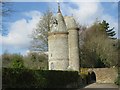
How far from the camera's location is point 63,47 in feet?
137

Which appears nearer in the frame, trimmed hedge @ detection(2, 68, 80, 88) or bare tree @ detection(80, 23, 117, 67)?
trimmed hedge @ detection(2, 68, 80, 88)

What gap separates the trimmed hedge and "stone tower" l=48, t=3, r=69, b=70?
17.9 m

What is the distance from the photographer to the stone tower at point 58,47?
41.3 m

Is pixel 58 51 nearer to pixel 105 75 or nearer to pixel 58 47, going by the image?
pixel 58 47

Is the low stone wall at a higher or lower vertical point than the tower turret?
lower

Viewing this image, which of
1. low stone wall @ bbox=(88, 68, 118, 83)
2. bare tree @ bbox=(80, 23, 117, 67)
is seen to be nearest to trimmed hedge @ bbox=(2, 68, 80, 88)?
low stone wall @ bbox=(88, 68, 118, 83)

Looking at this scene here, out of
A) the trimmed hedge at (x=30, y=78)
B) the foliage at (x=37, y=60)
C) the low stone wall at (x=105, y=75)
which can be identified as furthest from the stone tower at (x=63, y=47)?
the trimmed hedge at (x=30, y=78)

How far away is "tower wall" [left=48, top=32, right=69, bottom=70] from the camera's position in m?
41.3

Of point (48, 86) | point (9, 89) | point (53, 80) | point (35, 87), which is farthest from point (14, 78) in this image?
point (53, 80)

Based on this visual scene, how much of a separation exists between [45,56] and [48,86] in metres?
27.1

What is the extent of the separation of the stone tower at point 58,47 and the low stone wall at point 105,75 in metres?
5.15

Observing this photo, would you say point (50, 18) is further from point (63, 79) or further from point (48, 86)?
point (48, 86)

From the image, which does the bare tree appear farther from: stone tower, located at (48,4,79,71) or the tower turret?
stone tower, located at (48,4,79,71)

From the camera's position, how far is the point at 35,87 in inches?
656
